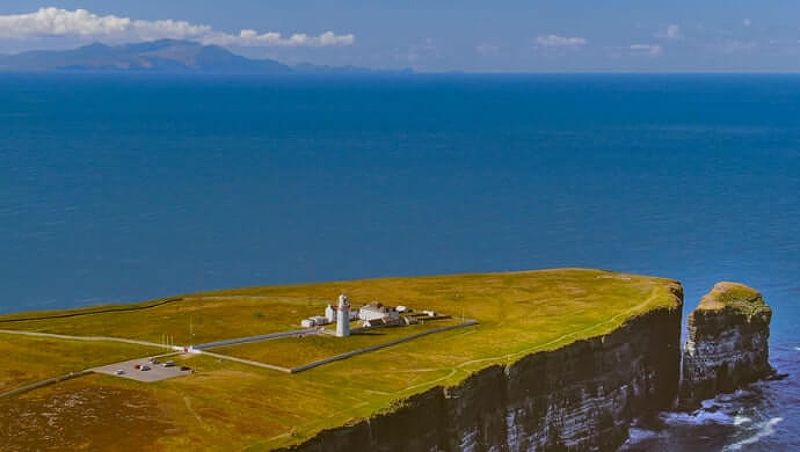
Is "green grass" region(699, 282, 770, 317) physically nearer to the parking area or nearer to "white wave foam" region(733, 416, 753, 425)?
"white wave foam" region(733, 416, 753, 425)

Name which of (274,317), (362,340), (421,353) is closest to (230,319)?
(274,317)

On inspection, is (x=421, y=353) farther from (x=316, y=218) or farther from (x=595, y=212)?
(x=595, y=212)

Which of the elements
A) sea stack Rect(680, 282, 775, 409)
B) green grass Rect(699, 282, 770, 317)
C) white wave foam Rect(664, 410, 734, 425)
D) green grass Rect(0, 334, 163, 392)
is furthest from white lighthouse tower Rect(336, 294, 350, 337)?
green grass Rect(699, 282, 770, 317)

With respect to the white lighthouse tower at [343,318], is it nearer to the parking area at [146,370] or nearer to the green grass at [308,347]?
the green grass at [308,347]

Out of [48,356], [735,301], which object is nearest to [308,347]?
[48,356]

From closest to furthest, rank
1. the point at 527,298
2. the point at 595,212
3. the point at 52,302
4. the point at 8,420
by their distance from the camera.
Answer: the point at 8,420
the point at 527,298
the point at 52,302
the point at 595,212

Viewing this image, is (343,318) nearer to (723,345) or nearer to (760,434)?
(723,345)
